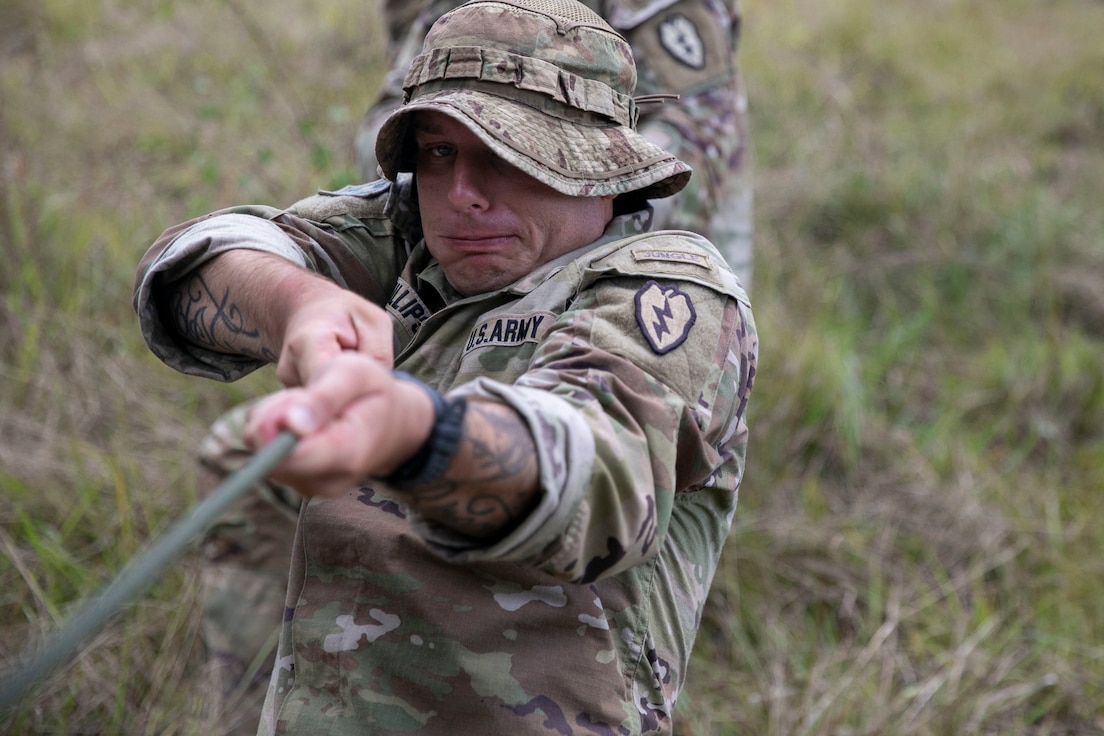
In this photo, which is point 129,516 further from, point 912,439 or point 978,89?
point 978,89

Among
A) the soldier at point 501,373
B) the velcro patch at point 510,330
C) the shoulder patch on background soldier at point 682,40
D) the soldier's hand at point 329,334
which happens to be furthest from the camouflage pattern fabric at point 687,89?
the soldier's hand at point 329,334

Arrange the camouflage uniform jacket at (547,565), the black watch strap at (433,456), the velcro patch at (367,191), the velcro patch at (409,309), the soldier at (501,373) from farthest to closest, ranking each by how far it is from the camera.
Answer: the velcro patch at (367,191), the velcro patch at (409,309), the camouflage uniform jacket at (547,565), the soldier at (501,373), the black watch strap at (433,456)

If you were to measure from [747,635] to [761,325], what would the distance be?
1.34 meters

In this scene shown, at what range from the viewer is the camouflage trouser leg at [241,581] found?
9.57 feet

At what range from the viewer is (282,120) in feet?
16.6

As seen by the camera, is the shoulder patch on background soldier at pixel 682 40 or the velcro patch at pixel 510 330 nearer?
the velcro patch at pixel 510 330

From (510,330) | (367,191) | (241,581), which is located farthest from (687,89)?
(241,581)

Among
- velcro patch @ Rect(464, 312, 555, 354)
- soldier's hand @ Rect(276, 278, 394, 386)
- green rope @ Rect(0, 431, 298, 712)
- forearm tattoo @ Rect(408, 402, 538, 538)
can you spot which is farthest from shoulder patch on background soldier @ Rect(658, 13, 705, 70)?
green rope @ Rect(0, 431, 298, 712)

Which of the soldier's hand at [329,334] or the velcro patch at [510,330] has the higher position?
the soldier's hand at [329,334]

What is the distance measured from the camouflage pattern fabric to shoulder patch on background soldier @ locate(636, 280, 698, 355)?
1347 millimetres

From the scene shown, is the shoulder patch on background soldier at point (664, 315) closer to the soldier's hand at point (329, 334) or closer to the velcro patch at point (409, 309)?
the soldier's hand at point (329, 334)

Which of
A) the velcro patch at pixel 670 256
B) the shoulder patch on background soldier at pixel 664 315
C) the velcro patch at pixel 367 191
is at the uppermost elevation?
the velcro patch at pixel 367 191

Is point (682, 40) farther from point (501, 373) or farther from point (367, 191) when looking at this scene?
point (501, 373)

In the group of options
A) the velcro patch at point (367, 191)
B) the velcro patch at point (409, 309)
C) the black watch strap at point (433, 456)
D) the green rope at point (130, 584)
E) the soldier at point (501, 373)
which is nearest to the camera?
the green rope at point (130, 584)
